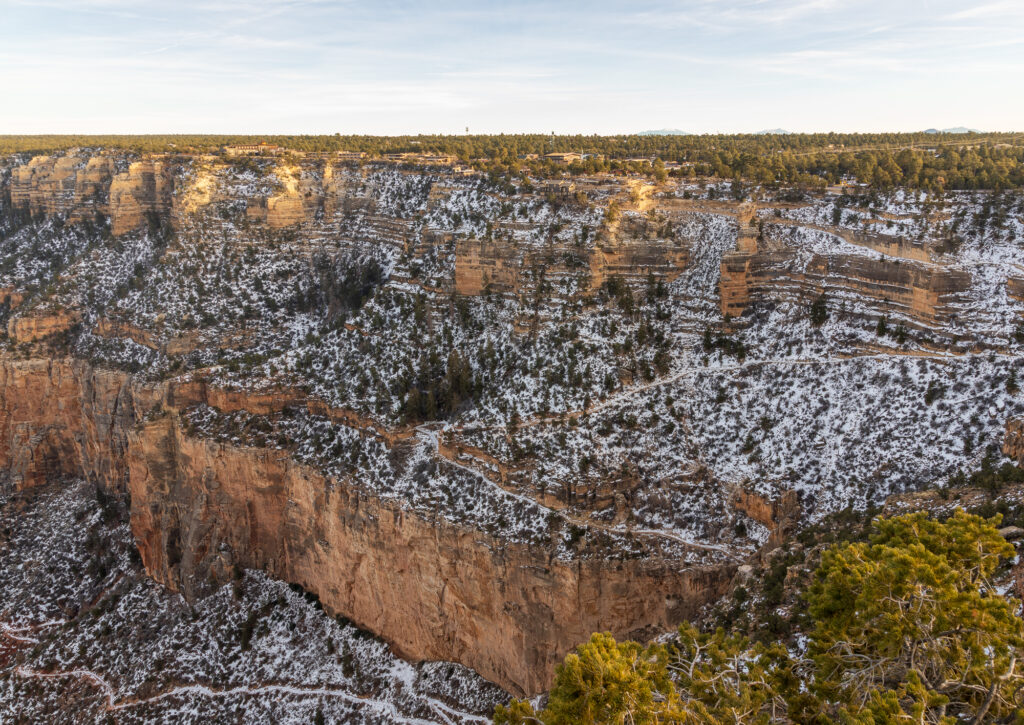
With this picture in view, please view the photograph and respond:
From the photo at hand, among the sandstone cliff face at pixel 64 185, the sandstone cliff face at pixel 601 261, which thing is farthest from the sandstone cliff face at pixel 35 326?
the sandstone cliff face at pixel 601 261

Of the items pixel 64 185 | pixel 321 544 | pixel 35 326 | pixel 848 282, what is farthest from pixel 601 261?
pixel 64 185

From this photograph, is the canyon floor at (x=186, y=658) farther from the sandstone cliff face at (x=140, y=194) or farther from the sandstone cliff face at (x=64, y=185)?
the sandstone cliff face at (x=64, y=185)

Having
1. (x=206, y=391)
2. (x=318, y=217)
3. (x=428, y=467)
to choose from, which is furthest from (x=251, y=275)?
(x=428, y=467)

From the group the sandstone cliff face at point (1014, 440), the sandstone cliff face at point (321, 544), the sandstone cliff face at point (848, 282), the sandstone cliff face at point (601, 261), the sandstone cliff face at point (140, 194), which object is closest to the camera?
the sandstone cliff face at point (1014, 440)

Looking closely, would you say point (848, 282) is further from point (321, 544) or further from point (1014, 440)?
point (321, 544)

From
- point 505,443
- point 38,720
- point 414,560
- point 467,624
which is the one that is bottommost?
point 38,720

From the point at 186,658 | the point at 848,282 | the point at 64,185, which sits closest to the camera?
the point at 848,282

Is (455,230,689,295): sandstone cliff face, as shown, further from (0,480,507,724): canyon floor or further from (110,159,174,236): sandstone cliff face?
(110,159,174,236): sandstone cliff face

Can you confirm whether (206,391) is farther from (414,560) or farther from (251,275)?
(414,560)
